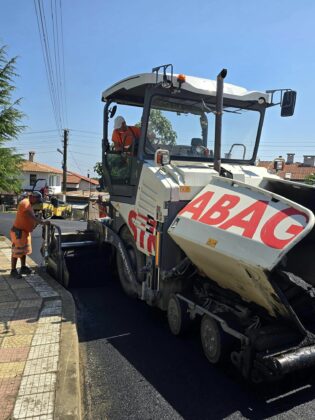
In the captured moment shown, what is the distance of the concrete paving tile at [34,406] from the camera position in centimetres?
275

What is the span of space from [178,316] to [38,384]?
1.58 meters

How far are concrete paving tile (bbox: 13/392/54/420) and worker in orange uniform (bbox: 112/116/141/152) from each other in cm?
309

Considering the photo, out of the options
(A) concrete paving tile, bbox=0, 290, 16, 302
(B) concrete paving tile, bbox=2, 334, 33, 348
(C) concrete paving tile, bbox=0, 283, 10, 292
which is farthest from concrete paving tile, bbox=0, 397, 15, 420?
(C) concrete paving tile, bbox=0, 283, 10, 292

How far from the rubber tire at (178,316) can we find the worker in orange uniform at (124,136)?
206 centimetres

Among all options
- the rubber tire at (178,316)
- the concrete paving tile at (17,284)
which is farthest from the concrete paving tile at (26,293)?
the rubber tire at (178,316)

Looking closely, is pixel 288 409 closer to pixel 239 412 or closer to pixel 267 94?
pixel 239 412

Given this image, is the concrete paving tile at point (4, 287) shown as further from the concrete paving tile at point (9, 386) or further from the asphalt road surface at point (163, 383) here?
the concrete paving tile at point (9, 386)

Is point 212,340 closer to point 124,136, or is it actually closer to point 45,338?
point 45,338

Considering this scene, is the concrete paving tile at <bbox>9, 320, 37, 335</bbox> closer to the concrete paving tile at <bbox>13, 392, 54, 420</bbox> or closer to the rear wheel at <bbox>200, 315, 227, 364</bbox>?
the concrete paving tile at <bbox>13, 392, 54, 420</bbox>

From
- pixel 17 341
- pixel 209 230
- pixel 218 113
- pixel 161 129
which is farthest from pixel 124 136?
pixel 17 341

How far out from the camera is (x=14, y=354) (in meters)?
3.66

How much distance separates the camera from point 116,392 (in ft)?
10.6

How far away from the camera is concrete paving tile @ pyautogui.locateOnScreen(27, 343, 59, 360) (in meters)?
3.64

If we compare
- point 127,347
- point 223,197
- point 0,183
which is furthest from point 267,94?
point 0,183
